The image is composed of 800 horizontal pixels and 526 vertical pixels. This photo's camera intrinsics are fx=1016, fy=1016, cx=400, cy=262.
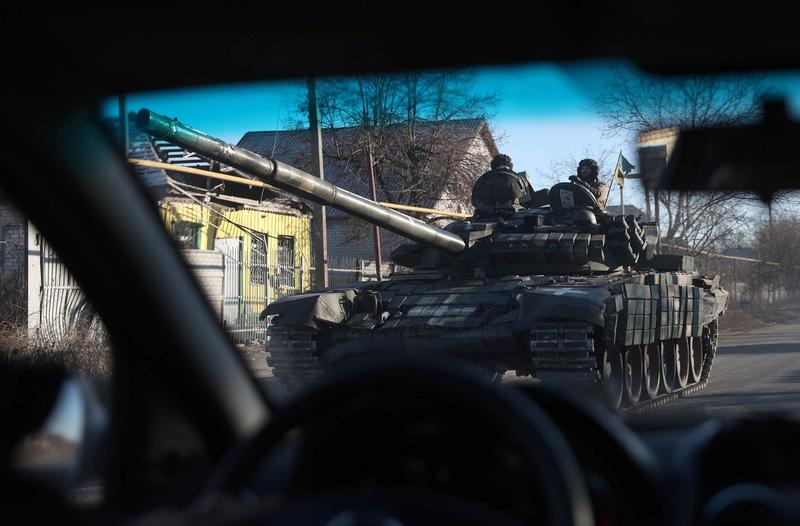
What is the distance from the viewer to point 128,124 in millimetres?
3510

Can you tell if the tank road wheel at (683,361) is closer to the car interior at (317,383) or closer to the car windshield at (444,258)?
Answer: the car windshield at (444,258)

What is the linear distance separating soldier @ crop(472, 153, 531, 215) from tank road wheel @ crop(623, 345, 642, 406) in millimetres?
1835

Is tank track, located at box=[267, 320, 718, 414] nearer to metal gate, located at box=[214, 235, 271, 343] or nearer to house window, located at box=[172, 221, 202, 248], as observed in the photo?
metal gate, located at box=[214, 235, 271, 343]

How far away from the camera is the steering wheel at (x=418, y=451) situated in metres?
1.71

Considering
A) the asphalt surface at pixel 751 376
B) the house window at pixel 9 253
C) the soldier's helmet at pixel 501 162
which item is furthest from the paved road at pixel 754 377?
the house window at pixel 9 253

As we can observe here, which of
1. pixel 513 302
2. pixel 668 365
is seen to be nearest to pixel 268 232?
pixel 513 302

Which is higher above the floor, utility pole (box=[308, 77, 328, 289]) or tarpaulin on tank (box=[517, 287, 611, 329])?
utility pole (box=[308, 77, 328, 289])

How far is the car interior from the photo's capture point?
1884mm

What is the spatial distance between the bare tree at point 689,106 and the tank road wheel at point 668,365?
8303 millimetres

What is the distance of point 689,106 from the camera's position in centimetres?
254

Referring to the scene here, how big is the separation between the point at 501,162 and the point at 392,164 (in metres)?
1.38

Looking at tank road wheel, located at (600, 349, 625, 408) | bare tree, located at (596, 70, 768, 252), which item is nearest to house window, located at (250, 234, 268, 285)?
tank road wheel, located at (600, 349, 625, 408)

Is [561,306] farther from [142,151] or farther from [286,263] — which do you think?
[142,151]


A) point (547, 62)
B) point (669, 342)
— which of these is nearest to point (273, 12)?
point (547, 62)
